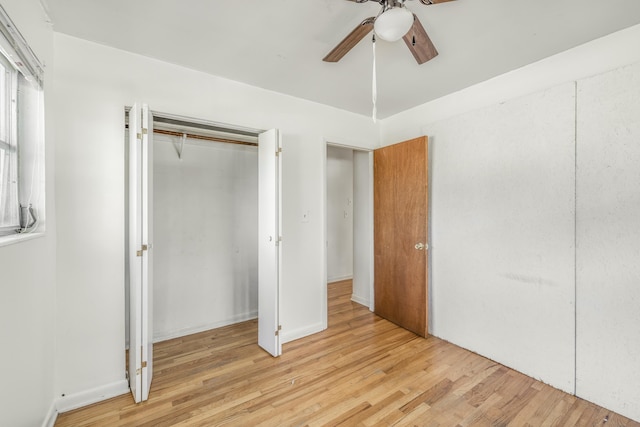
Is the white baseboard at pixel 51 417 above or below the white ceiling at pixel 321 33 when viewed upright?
below

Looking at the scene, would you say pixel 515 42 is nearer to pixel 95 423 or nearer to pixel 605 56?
pixel 605 56

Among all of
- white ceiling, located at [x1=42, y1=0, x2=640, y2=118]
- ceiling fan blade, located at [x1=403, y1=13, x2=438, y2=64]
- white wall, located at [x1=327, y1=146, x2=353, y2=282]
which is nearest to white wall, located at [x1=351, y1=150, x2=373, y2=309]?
white wall, located at [x1=327, y1=146, x2=353, y2=282]

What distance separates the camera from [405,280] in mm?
2998

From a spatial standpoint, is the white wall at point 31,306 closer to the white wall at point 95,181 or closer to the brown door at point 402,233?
the white wall at point 95,181

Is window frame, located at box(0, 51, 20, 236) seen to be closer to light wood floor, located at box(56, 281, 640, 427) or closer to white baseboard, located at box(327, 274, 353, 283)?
light wood floor, located at box(56, 281, 640, 427)

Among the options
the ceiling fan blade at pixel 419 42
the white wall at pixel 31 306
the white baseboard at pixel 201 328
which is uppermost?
the ceiling fan blade at pixel 419 42

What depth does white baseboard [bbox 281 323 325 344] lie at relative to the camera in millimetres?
2748

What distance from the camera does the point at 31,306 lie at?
139 centimetres

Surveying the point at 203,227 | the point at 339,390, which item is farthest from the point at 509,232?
the point at 203,227

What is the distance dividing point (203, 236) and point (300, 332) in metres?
1.51

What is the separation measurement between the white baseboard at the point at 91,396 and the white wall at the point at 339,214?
11.1 ft

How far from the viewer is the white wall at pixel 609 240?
1.73 meters

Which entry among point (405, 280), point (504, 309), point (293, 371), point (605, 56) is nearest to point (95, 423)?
point (293, 371)

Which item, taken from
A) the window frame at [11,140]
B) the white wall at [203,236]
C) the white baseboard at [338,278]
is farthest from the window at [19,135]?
the white baseboard at [338,278]
